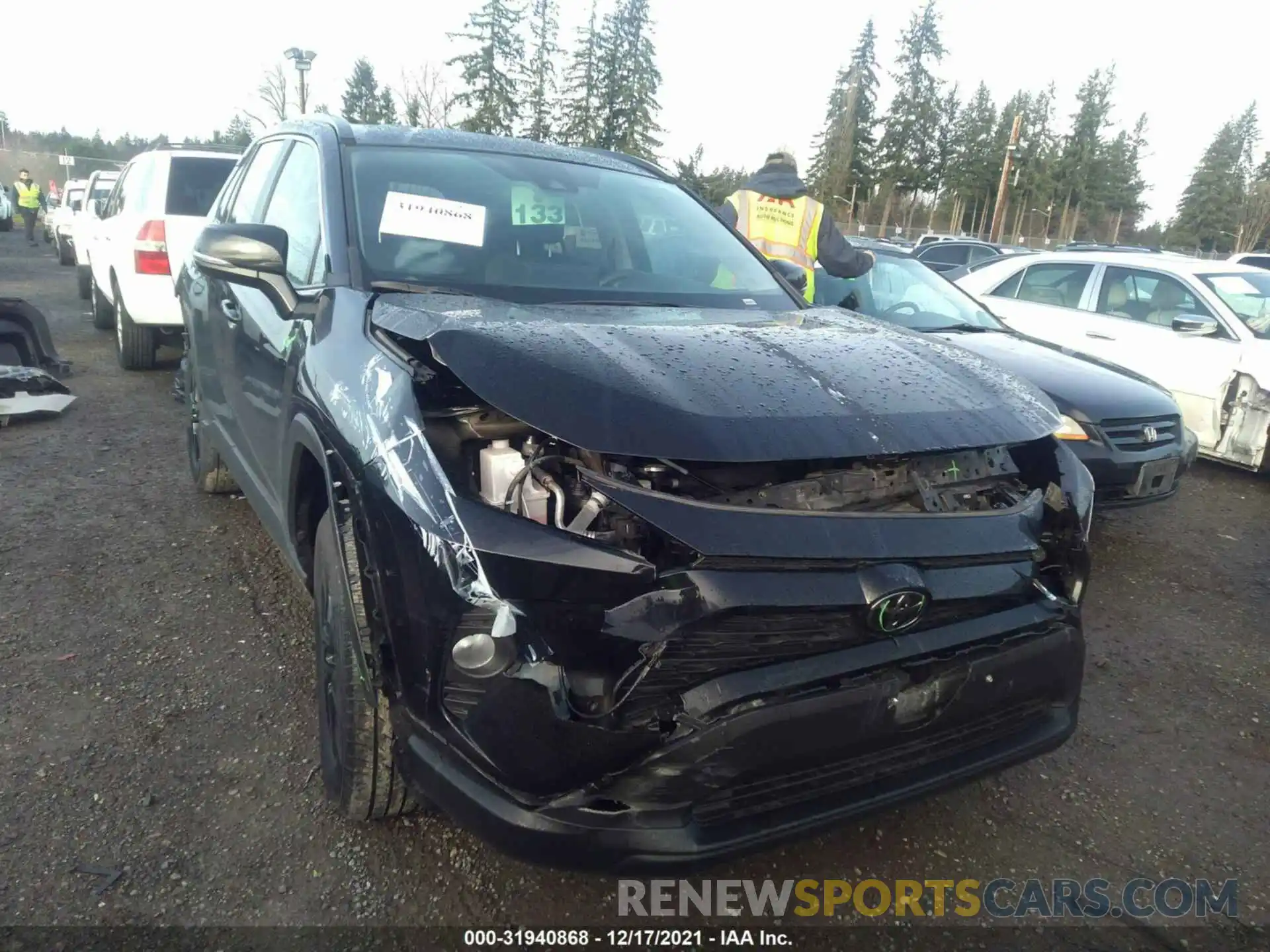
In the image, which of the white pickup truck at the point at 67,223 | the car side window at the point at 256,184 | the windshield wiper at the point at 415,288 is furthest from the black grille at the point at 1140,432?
the white pickup truck at the point at 67,223

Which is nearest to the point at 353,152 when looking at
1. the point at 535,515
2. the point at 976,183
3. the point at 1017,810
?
the point at 535,515

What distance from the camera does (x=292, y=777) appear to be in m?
2.59

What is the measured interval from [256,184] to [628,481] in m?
2.90

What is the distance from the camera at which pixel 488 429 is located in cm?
203

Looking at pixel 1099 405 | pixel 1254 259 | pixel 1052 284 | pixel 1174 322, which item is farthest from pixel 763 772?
pixel 1254 259

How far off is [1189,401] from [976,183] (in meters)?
63.3

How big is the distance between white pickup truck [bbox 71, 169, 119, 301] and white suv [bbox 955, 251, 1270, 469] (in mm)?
9295

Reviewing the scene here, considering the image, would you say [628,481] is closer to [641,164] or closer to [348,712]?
[348,712]

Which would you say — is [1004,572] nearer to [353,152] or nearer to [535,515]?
[535,515]

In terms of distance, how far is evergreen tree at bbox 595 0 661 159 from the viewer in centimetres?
4594

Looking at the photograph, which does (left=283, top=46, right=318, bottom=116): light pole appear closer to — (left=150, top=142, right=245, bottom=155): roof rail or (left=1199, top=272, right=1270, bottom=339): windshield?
(left=150, top=142, right=245, bottom=155): roof rail

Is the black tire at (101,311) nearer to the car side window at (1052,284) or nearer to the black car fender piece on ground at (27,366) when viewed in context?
the black car fender piece on ground at (27,366)

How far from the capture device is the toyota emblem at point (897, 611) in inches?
73.9

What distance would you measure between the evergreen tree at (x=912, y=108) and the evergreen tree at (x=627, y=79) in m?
18.7
